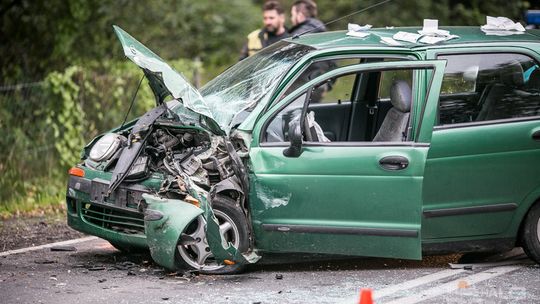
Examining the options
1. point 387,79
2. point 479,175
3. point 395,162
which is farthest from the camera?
point 387,79

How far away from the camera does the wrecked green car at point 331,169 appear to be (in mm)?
7215

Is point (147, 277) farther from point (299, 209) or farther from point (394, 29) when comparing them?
point (394, 29)

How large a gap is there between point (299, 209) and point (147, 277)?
1190 millimetres

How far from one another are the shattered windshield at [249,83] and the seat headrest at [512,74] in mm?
1458

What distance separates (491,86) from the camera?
7637 millimetres

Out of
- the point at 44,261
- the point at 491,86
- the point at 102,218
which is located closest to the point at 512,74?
the point at 491,86

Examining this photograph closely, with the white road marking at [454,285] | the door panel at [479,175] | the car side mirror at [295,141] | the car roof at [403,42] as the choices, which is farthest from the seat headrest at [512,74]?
the car side mirror at [295,141]

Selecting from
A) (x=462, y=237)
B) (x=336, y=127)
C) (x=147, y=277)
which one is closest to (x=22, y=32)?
(x=336, y=127)

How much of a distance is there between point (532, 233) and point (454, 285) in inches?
34.0

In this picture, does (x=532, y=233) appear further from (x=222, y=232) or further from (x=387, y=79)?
(x=222, y=232)

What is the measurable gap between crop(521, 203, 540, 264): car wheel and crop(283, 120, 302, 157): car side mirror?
5.86ft

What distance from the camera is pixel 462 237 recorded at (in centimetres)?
742

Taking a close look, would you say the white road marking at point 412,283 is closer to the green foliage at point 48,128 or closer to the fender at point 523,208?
the fender at point 523,208

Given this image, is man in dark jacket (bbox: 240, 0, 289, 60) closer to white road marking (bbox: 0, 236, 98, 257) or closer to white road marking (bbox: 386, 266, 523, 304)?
white road marking (bbox: 0, 236, 98, 257)
